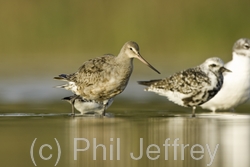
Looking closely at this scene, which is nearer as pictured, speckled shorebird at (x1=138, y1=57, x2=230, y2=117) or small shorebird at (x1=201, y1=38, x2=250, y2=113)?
speckled shorebird at (x1=138, y1=57, x2=230, y2=117)

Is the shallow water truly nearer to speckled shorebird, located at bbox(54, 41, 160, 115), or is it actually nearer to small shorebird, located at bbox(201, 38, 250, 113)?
speckled shorebird, located at bbox(54, 41, 160, 115)

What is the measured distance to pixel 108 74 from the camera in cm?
1301

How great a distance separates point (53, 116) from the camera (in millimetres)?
12875

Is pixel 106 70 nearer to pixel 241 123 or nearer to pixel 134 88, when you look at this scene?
pixel 241 123

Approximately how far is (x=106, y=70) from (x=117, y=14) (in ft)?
50.5

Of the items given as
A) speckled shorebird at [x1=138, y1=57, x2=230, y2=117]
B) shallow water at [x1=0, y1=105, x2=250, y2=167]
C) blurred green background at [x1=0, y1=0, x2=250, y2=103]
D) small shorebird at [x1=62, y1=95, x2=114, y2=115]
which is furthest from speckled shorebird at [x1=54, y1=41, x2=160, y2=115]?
blurred green background at [x1=0, y1=0, x2=250, y2=103]

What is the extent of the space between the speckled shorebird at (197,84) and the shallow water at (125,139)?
312mm

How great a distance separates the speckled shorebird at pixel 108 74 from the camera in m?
13.0

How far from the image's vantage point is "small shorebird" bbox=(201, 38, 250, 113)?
1392 cm

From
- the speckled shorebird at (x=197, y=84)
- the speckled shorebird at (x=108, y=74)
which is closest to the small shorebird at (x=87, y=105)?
the speckled shorebird at (x=108, y=74)

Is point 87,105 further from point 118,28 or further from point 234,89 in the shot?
point 118,28

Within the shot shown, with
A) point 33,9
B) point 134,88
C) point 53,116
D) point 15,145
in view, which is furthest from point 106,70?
point 33,9

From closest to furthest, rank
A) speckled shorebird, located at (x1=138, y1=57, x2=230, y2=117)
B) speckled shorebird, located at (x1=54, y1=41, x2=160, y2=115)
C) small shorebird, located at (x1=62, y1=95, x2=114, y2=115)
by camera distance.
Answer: speckled shorebird, located at (x1=54, y1=41, x2=160, y2=115)
speckled shorebird, located at (x1=138, y1=57, x2=230, y2=117)
small shorebird, located at (x1=62, y1=95, x2=114, y2=115)

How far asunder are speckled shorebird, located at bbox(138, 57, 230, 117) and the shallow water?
0.31m
